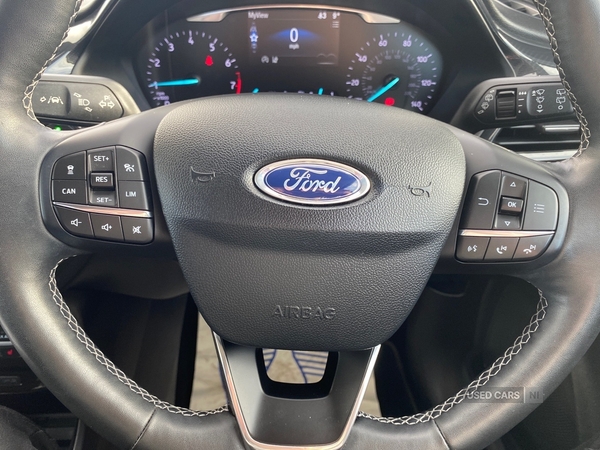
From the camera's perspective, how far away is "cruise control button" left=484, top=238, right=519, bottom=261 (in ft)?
2.28

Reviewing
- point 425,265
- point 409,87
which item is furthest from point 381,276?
point 409,87

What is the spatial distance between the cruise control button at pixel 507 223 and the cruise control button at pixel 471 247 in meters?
0.02

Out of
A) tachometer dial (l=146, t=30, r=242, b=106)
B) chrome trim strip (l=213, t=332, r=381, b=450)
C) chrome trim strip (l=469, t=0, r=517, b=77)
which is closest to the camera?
chrome trim strip (l=213, t=332, r=381, b=450)

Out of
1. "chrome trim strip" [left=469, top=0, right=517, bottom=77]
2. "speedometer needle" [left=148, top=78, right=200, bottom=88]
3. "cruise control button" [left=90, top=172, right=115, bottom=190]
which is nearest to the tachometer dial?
"speedometer needle" [left=148, top=78, right=200, bottom=88]

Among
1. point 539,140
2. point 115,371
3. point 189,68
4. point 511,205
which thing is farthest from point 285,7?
point 115,371

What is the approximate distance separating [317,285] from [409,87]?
741 millimetres

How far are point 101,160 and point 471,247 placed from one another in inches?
18.1

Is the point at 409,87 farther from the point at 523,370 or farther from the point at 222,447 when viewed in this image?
the point at 222,447

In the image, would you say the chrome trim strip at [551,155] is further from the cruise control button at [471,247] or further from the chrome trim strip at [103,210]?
the chrome trim strip at [103,210]

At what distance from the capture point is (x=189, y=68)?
123cm

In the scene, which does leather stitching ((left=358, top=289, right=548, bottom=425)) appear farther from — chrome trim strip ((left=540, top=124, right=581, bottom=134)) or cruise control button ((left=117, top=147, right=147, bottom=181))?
chrome trim strip ((left=540, top=124, right=581, bottom=134))

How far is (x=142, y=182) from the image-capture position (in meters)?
0.69

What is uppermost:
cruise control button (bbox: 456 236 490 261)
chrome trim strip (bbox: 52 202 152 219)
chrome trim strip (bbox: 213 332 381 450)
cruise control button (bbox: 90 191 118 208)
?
cruise control button (bbox: 90 191 118 208)

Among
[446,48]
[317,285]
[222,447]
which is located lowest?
[222,447]
